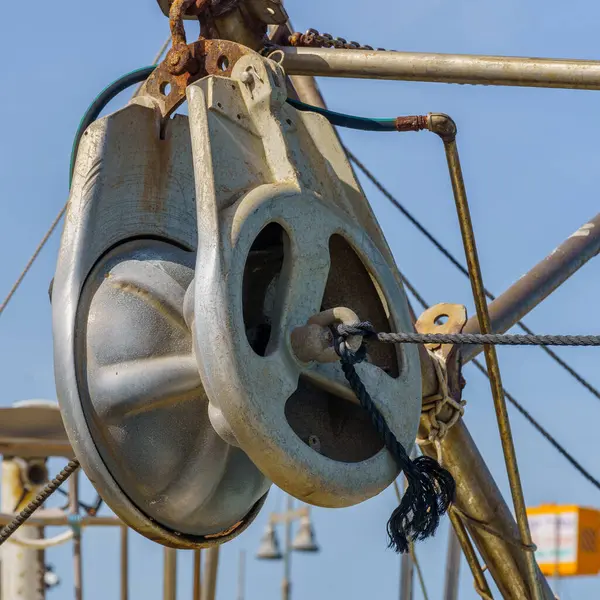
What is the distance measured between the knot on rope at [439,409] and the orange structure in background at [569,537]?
37.7ft

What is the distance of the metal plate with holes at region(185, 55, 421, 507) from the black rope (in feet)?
0.61

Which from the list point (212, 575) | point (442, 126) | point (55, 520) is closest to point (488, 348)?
point (442, 126)

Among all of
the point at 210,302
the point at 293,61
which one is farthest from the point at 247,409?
the point at 293,61

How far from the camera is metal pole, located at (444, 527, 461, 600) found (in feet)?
28.8

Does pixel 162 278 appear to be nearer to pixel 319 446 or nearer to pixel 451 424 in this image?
pixel 319 446

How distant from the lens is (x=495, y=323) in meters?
6.78

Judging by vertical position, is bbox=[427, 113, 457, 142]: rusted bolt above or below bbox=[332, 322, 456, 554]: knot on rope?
above

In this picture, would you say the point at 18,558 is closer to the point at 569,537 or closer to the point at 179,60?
the point at 179,60

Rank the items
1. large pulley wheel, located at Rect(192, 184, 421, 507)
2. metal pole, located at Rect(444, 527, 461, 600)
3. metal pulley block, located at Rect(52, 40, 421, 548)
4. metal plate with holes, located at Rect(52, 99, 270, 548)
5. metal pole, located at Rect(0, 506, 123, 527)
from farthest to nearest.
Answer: metal pole, located at Rect(0, 506, 123, 527) → metal pole, located at Rect(444, 527, 461, 600) → metal plate with holes, located at Rect(52, 99, 270, 548) → metal pulley block, located at Rect(52, 40, 421, 548) → large pulley wheel, located at Rect(192, 184, 421, 507)

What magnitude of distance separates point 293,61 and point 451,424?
1447 mm

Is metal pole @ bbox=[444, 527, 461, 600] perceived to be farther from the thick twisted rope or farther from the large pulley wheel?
the large pulley wheel

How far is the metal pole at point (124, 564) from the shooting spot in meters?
10.6

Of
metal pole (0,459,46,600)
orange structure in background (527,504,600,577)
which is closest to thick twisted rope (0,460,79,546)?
metal pole (0,459,46,600)

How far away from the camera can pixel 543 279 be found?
6879mm
